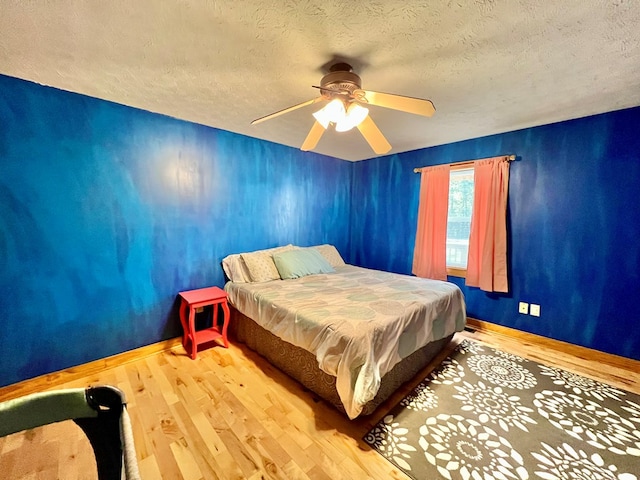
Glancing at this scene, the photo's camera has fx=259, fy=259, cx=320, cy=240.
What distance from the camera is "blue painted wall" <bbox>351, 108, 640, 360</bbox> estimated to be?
7.59 feet

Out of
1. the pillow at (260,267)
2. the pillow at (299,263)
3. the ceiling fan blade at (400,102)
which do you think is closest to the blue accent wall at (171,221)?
the pillow at (260,267)

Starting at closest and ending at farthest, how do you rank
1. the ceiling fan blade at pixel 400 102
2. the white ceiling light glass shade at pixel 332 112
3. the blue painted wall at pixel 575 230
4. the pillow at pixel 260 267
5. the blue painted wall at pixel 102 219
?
the ceiling fan blade at pixel 400 102 → the white ceiling light glass shade at pixel 332 112 → the blue painted wall at pixel 102 219 → the blue painted wall at pixel 575 230 → the pillow at pixel 260 267

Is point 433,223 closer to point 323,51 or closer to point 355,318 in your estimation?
point 355,318

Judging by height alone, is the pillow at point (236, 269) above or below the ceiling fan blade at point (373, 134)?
below

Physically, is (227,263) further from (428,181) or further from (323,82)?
(428,181)

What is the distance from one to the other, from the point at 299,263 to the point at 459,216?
2160mm

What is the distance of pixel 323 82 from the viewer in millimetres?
1646

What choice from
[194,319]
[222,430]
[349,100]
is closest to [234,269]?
[194,319]

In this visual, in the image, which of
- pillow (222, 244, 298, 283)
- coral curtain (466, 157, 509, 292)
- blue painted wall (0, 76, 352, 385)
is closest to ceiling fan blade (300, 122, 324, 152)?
blue painted wall (0, 76, 352, 385)

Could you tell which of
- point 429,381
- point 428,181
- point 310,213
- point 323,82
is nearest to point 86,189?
point 323,82

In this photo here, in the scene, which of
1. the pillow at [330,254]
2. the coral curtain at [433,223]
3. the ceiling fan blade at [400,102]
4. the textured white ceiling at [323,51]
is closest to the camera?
the textured white ceiling at [323,51]

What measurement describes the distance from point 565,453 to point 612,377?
1.26 m

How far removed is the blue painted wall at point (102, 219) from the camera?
1.90m

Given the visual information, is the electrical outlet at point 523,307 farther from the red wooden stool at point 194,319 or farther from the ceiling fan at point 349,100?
the red wooden stool at point 194,319
